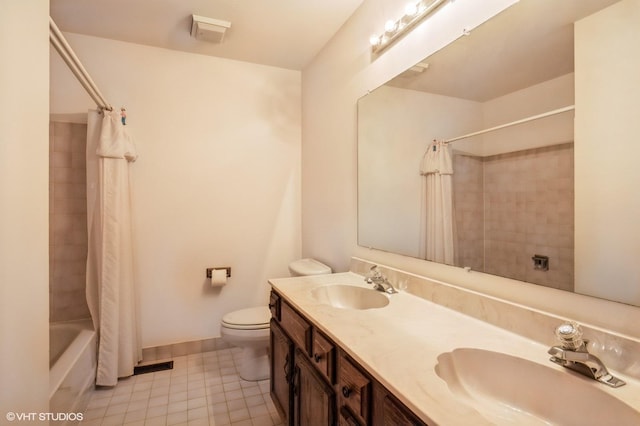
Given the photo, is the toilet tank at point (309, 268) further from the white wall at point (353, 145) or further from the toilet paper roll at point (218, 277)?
the toilet paper roll at point (218, 277)

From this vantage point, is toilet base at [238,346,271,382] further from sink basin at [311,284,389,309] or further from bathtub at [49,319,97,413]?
bathtub at [49,319,97,413]

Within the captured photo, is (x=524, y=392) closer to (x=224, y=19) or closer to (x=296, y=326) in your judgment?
(x=296, y=326)

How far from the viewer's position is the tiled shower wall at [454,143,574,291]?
2.97 ft

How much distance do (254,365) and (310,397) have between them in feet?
3.62

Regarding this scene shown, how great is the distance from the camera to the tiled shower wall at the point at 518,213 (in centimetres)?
91

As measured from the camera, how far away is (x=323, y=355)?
1080mm

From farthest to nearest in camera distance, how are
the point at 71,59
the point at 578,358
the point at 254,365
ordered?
the point at 254,365, the point at 71,59, the point at 578,358

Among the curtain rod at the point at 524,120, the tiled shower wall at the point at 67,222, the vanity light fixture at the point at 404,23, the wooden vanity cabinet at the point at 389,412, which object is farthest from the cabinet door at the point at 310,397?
Result: the tiled shower wall at the point at 67,222

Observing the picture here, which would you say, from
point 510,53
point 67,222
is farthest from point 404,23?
point 67,222

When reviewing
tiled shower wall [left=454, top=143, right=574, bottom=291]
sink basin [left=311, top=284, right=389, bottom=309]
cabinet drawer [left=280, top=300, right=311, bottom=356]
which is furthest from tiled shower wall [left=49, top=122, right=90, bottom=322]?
tiled shower wall [left=454, top=143, right=574, bottom=291]

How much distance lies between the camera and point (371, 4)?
179 cm

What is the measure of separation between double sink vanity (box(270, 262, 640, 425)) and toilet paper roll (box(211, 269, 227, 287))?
50.8 inches

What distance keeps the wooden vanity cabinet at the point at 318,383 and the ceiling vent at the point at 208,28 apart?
1787mm

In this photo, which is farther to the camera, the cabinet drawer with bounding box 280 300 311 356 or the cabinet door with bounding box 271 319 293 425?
the cabinet door with bounding box 271 319 293 425
